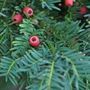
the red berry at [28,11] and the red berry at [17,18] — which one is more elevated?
the red berry at [28,11]

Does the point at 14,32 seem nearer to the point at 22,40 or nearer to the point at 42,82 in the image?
the point at 22,40

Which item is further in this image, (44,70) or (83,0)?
(83,0)

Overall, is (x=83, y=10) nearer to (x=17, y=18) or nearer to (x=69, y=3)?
(x=69, y=3)

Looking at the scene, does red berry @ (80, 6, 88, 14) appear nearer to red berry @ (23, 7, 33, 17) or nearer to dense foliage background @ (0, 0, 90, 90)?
dense foliage background @ (0, 0, 90, 90)

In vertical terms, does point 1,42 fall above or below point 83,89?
above

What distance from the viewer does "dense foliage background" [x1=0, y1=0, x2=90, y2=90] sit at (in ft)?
2.17

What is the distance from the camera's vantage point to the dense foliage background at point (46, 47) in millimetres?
660

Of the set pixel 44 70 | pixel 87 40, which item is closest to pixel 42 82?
pixel 44 70

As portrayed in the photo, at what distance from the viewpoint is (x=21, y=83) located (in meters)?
0.73

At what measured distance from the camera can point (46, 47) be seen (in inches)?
28.3

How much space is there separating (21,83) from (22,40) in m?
0.09

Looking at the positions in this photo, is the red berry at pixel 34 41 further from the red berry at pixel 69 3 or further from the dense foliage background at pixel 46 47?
the red berry at pixel 69 3

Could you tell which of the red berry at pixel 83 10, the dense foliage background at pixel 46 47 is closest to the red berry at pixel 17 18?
the dense foliage background at pixel 46 47

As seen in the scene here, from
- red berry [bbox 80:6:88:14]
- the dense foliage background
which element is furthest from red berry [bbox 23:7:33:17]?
red berry [bbox 80:6:88:14]
